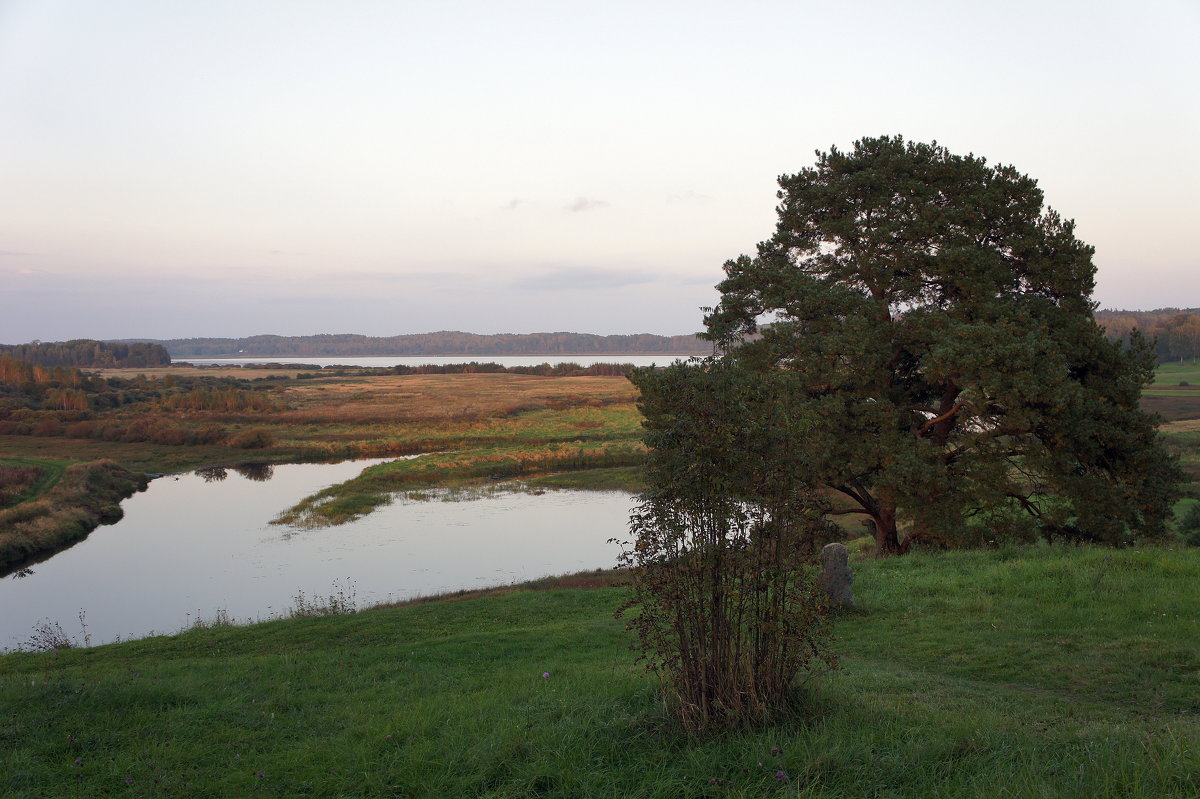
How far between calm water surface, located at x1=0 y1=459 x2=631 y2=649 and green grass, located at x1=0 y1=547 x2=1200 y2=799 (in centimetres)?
719

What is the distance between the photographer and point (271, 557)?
27.5m

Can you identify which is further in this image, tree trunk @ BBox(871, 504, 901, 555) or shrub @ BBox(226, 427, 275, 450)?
shrub @ BBox(226, 427, 275, 450)

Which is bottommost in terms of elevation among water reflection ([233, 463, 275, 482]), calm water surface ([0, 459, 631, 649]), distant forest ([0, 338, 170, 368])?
calm water surface ([0, 459, 631, 649])

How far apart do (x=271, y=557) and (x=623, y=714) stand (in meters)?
25.8

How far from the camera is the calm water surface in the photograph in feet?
71.0

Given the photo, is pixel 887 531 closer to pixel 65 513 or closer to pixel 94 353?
pixel 65 513

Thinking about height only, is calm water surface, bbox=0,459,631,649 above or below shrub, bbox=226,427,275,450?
below

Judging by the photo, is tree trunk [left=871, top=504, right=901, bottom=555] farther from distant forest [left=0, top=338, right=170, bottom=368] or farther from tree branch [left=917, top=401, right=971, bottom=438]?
distant forest [left=0, top=338, right=170, bottom=368]

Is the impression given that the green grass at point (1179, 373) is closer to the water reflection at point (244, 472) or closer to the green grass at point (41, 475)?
the water reflection at point (244, 472)

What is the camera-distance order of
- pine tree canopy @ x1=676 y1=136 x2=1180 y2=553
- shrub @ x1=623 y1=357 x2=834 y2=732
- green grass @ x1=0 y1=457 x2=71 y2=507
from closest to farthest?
shrub @ x1=623 y1=357 x2=834 y2=732, pine tree canopy @ x1=676 y1=136 x2=1180 y2=553, green grass @ x1=0 y1=457 x2=71 y2=507

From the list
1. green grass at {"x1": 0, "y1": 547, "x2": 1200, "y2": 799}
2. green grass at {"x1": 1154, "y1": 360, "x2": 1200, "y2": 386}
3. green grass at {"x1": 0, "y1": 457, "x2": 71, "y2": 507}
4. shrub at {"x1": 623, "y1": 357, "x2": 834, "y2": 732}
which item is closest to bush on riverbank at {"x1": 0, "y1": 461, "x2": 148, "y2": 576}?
green grass at {"x1": 0, "y1": 457, "x2": 71, "y2": 507}

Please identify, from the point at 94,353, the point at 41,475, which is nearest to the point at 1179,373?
the point at 41,475

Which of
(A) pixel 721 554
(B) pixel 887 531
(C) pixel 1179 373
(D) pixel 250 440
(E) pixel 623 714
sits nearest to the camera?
(A) pixel 721 554

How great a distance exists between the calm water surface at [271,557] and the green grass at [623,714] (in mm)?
7188
